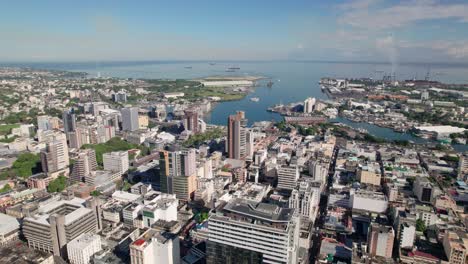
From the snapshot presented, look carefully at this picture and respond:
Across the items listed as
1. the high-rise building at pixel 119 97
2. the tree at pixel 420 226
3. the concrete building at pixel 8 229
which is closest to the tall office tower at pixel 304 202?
the tree at pixel 420 226

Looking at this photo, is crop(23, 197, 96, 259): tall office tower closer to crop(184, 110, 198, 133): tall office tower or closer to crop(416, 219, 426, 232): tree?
crop(416, 219, 426, 232): tree

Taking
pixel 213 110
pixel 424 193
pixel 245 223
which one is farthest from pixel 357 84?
pixel 245 223

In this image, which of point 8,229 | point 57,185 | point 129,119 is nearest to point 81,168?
point 57,185

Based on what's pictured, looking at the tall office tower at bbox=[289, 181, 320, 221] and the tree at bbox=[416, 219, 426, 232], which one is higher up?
the tall office tower at bbox=[289, 181, 320, 221]

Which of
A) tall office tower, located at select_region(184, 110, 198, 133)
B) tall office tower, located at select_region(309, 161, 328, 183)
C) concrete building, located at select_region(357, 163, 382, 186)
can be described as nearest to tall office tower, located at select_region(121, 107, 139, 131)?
tall office tower, located at select_region(184, 110, 198, 133)

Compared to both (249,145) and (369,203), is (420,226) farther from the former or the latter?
(249,145)

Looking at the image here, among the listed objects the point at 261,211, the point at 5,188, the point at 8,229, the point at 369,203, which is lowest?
the point at 5,188

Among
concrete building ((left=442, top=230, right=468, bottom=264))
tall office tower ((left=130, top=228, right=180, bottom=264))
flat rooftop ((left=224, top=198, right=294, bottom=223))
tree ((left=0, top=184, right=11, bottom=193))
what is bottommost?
tree ((left=0, top=184, right=11, bottom=193))
